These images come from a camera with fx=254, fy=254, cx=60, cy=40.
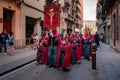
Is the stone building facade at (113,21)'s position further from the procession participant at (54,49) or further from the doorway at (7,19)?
the procession participant at (54,49)

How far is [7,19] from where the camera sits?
73.2 ft

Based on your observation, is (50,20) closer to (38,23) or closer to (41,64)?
(41,64)

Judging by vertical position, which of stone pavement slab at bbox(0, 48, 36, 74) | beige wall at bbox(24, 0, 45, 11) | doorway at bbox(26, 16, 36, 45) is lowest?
stone pavement slab at bbox(0, 48, 36, 74)

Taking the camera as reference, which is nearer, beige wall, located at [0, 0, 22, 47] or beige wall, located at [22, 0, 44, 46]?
beige wall, located at [0, 0, 22, 47]

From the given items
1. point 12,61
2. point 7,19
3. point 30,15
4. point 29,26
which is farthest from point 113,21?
point 12,61

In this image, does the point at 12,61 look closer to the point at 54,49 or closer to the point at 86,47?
the point at 54,49

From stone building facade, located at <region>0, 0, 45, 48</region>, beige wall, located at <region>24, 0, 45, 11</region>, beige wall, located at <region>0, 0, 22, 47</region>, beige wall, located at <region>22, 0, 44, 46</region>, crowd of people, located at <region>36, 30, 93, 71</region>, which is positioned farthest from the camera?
beige wall, located at <region>24, 0, 45, 11</region>

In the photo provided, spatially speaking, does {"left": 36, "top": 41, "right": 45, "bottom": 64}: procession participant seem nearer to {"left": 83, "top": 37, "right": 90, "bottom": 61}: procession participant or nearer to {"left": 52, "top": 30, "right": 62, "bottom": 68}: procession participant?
{"left": 52, "top": 30, "right": 62, "bottom": 68}: procession participant

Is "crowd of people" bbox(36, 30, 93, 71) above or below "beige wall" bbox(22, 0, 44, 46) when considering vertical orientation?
below

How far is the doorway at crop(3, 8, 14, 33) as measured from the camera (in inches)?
849

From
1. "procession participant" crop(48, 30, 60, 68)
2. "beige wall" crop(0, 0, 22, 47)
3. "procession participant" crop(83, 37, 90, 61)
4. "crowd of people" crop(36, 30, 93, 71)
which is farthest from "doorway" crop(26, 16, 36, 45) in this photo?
"procession participant" crop(48, 30, 60, 68)

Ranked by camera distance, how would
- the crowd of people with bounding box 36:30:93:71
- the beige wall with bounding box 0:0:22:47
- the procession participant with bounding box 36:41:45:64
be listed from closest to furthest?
the crowd of people with bounding box 36:30:93:71 < the procession participant with bounding box 36:41:45:64 < the beige wall with bounding box 0:0:22:47

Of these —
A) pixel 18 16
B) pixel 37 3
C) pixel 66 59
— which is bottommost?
pixel 66 59

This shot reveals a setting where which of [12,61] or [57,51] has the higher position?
[57,51]
